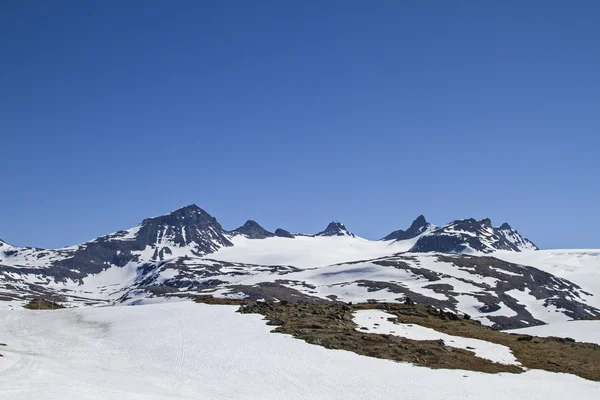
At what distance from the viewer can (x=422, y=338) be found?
44.6 m

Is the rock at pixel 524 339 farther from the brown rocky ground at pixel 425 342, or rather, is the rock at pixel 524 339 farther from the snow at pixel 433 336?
the snow at pixel 433 336

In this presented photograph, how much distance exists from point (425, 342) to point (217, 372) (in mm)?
18814

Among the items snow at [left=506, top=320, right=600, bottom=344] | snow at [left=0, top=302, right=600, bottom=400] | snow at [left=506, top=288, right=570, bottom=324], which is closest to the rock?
snow at [left=0, top=302, right=600, bottom=400]

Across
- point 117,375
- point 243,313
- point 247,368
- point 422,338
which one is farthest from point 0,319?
point 422,338

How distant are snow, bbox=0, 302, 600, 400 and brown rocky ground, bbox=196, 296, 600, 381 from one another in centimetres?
166

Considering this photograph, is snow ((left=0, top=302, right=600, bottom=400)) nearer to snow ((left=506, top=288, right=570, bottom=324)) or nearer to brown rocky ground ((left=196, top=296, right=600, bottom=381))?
brown rocky ground ((left=196, top=296, right=600, bottom=381))

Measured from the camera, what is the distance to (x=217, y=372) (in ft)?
106

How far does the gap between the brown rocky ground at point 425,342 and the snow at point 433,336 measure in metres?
0.99

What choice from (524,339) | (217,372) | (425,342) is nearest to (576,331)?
(524,339)

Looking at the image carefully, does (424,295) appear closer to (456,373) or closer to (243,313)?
(243,313)

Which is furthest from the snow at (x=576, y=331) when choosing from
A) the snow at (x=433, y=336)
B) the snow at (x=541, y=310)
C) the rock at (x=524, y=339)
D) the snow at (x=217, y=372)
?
the snow at (x=541, y=310)

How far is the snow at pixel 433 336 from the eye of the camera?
4041 centimetres

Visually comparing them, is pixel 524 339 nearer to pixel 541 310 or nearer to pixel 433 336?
pixel 433 336

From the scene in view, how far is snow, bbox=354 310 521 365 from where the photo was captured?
133 ft
